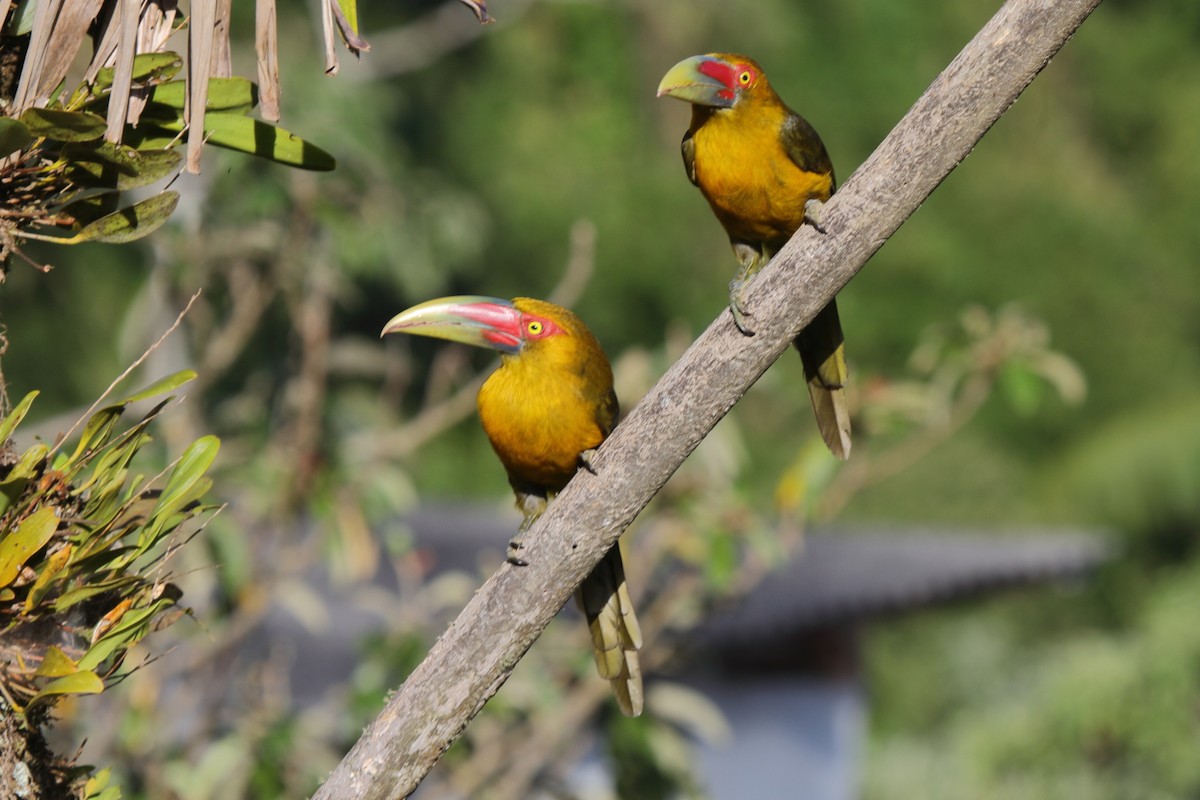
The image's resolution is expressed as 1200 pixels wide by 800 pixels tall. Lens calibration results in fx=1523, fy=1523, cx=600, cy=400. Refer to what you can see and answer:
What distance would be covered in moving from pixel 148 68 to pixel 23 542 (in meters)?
0.60

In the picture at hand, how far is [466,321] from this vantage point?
89.7 inches

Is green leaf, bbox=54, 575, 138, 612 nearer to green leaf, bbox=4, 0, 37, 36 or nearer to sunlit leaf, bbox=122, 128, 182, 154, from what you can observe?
sunlit leaf, bbox=122, 128, 182, 154

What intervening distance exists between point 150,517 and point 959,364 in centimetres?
267

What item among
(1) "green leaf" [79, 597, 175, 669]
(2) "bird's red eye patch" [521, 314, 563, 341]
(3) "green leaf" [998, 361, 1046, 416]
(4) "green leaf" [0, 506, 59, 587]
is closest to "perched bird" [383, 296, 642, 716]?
(2) "bird's red eye patch" [521, 314, 563, 341]

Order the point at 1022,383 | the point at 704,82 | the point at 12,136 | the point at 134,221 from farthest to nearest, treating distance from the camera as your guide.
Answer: the point at 1022,383
the point at 704,82
the point at 134,221
the point at 12,136

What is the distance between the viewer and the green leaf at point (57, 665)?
174cm

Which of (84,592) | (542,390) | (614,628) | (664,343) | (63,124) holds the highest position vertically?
(63,124)

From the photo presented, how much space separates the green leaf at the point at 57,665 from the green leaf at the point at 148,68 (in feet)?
2.27

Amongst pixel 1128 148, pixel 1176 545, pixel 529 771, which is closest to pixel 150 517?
pixel 529 771

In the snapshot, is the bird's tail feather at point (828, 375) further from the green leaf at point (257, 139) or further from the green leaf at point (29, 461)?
the green leaf at point (29, 461)

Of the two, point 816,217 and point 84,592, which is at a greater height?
point 816,217

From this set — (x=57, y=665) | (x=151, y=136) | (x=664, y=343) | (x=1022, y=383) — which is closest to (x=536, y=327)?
(x=151, y=136)

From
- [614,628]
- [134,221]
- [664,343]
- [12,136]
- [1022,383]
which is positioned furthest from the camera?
[664,343]

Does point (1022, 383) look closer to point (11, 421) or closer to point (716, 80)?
point (716, 80)
